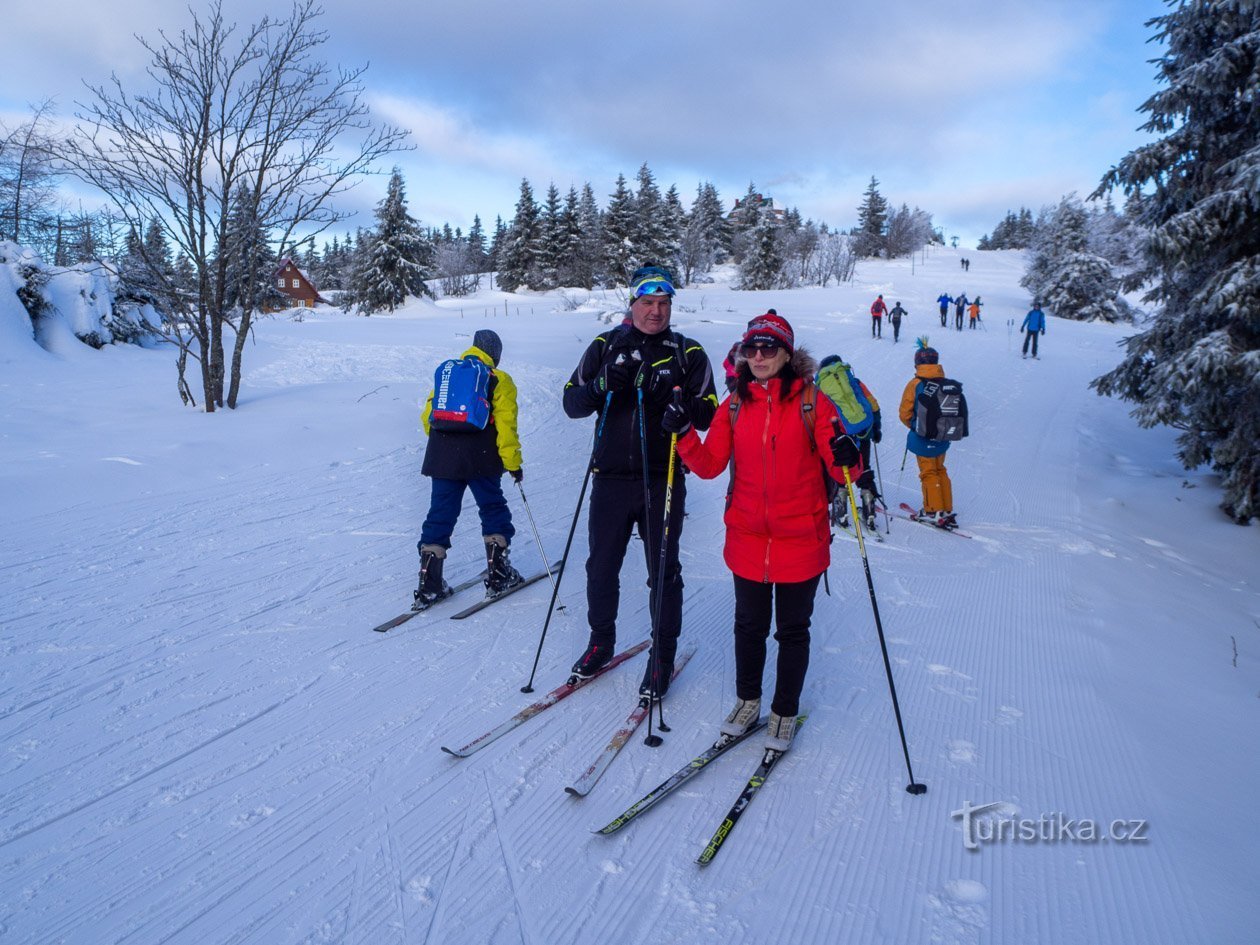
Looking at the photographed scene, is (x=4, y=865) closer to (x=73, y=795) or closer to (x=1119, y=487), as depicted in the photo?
(x=73, y=795)

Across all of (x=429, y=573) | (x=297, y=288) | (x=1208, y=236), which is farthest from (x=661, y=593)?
(x=297, y=288)

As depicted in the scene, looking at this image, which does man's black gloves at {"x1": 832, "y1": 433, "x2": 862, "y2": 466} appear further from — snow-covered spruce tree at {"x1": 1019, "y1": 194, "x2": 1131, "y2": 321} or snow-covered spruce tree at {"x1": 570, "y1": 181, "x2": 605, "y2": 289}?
snow-covered spruce tree at {"x1": 570, "y1": 181, "x2": 605, "y2": 289}

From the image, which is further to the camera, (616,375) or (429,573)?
(429,573)

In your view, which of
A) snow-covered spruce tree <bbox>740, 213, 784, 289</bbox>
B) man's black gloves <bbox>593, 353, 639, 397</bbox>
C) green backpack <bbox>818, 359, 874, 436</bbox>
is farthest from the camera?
snow-covered spruce tree <bbox>740, 213, 784, 289</bbox>

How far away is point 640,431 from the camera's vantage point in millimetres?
3613

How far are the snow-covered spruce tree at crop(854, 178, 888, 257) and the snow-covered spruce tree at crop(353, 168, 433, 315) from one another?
58.6 metres

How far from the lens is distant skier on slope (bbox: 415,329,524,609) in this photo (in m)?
4.84

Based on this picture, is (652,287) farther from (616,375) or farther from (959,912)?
(959,912)

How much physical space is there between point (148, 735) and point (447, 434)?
8.04 feet

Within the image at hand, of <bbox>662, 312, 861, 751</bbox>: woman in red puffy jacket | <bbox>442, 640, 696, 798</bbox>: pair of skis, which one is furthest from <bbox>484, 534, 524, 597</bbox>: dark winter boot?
<bbox>662, 312, 861, 751</bbox>: woman in red puffy jacket

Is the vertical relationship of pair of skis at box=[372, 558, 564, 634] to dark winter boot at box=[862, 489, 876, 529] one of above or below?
below

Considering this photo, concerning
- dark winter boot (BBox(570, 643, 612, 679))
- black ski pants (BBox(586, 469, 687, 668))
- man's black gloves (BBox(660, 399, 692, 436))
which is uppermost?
man's black gloves (BBox(660, 399, 692, 436))

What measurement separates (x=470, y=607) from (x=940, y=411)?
17.1 feet

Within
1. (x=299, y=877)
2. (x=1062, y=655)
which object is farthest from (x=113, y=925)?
(x=1062, y=655)
